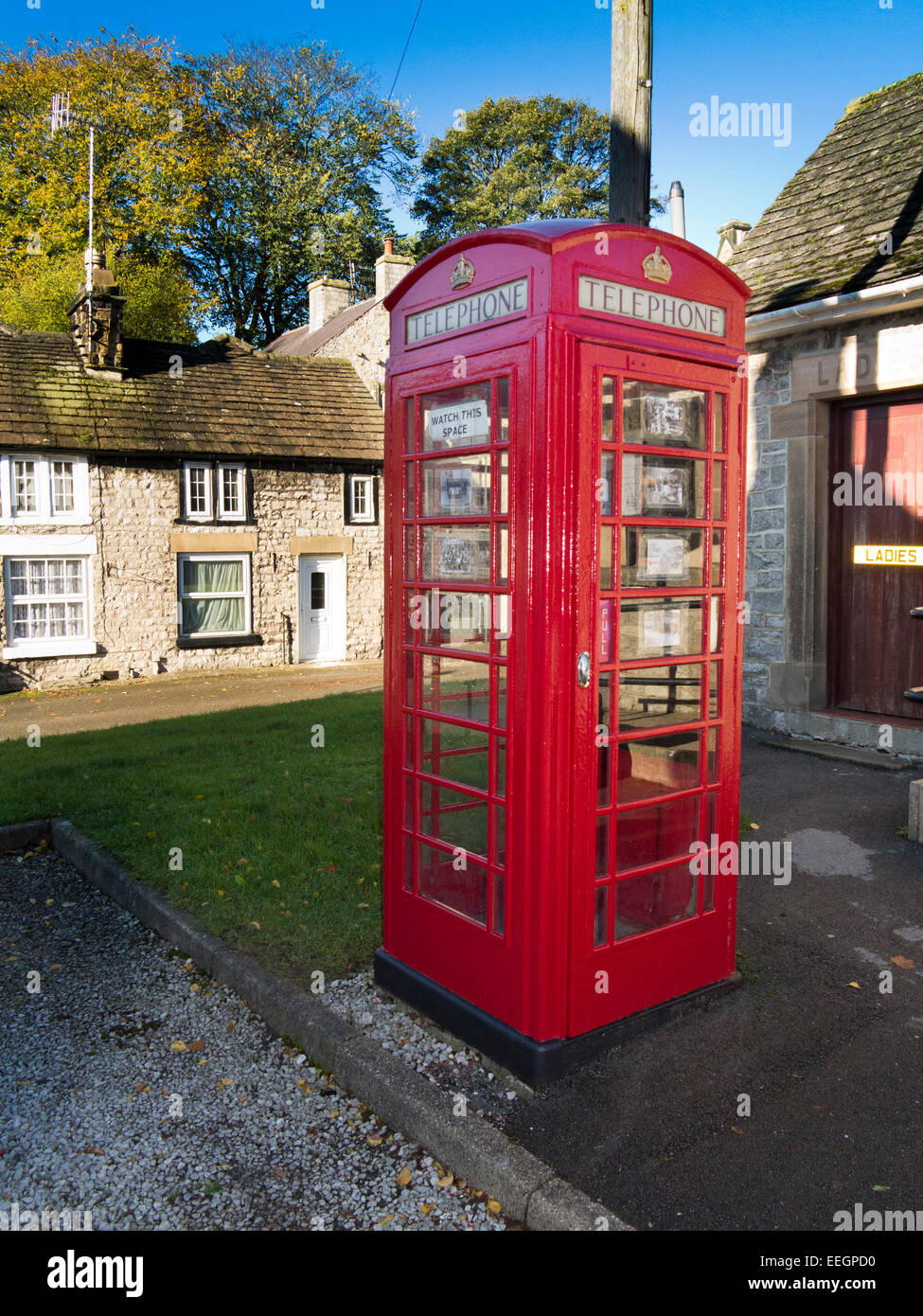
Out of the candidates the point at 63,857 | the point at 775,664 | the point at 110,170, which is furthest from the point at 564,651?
the point at 110,170

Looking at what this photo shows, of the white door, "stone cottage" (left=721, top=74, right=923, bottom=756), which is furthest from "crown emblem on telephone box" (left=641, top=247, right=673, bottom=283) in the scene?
the white door

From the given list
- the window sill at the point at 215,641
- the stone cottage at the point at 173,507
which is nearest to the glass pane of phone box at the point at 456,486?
the stone cottage at the point at 173,507

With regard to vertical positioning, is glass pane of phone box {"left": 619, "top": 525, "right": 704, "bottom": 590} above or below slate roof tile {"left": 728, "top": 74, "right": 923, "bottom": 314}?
below

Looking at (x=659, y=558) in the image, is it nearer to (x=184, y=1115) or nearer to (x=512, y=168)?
(x=184, y=1115)

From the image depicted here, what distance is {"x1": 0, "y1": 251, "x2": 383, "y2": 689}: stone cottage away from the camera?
17438mm

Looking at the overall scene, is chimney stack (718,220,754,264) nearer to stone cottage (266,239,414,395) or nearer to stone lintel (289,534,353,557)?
stone cottage (266,239,414,395)

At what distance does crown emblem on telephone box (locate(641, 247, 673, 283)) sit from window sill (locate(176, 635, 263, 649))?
16273 millimetres

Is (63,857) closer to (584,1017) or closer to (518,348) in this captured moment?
(584,1017)

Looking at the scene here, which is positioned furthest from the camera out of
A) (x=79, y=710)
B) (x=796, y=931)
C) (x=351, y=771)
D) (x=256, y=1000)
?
(x=79, y=710)

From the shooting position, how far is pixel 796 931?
5027 mm

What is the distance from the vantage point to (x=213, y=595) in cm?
1930

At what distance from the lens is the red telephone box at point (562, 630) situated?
3562mm

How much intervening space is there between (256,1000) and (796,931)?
2.74 meters

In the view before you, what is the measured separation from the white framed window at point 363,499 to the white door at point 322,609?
985mm
